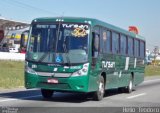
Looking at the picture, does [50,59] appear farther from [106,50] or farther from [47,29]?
[106,50]

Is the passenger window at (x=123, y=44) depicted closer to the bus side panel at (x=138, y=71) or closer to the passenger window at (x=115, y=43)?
the passenger window at (x=115, y=43)

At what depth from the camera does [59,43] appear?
17.1 metres

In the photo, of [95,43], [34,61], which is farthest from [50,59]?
[95,43]

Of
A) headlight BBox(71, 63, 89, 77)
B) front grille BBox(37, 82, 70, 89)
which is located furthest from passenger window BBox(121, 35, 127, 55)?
front grille BBox(37, 82, 70, 89)

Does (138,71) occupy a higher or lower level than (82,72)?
lower

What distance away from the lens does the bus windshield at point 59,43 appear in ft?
55.2

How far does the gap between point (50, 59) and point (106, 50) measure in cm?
300

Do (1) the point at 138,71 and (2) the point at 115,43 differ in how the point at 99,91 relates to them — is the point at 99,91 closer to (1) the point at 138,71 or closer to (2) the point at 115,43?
(2) the point at 115,43

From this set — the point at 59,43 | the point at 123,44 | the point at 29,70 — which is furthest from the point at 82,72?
the point at 123,44

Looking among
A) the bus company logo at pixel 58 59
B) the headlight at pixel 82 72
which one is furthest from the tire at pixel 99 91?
the bus company logo at pixel 58 59

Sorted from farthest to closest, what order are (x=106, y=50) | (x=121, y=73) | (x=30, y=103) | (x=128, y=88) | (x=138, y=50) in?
(x=138, y=50) → (x=128, y=88) → (x=121, y=73) → (x=106, y=50) → (x=30, y=103)

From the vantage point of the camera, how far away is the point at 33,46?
1741 centimetres

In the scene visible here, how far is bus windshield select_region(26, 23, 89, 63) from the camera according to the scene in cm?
1681

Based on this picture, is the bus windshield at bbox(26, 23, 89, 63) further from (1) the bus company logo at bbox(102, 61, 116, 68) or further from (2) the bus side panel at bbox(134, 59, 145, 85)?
(2) the bus side panel at bbox(134, 59, 145, 85)
